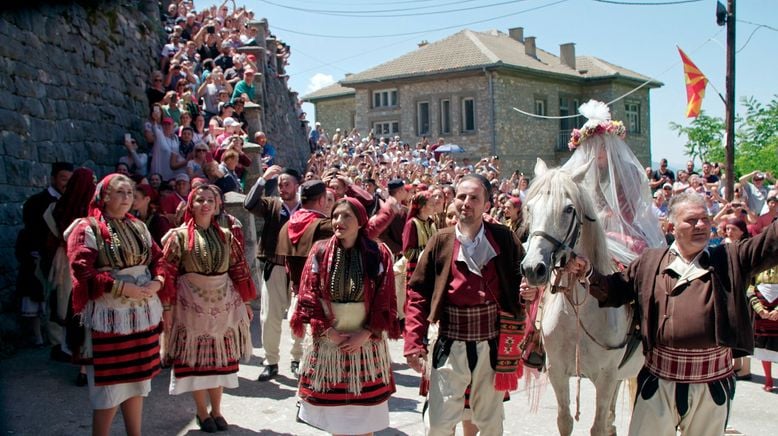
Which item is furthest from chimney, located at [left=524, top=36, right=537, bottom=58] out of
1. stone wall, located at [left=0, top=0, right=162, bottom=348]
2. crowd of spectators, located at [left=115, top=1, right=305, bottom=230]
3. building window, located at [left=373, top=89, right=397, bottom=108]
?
stone wall, located at [left=0, top=0, right=162, bottom=348]

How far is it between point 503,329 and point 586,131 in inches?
77.1

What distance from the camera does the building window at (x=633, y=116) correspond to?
4584 cm

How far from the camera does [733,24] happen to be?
16781 millimetres

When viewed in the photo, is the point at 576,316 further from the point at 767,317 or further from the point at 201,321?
the point at 767,317

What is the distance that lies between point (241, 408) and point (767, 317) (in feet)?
18.2

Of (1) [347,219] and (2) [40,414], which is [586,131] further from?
(2) [40,414]

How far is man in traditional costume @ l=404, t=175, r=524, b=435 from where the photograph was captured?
470cm

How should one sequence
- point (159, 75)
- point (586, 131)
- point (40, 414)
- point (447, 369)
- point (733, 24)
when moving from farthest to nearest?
point (733, 24), point (159, 75), point (40, 414), point (586, 131), point (447, 369)

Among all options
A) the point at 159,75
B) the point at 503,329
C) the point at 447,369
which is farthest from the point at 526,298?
the point at 159,75

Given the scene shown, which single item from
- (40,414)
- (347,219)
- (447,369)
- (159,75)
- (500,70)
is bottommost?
(40,414)

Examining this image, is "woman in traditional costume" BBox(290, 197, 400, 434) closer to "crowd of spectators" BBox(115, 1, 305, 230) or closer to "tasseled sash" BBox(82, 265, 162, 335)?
"tasseled sash" BBox(82, 265, 162, 335)

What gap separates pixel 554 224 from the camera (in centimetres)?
441

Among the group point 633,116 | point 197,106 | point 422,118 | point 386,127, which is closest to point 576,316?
point 197,106

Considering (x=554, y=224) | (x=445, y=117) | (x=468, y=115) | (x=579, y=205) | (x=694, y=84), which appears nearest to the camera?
(x=554, y=224)
